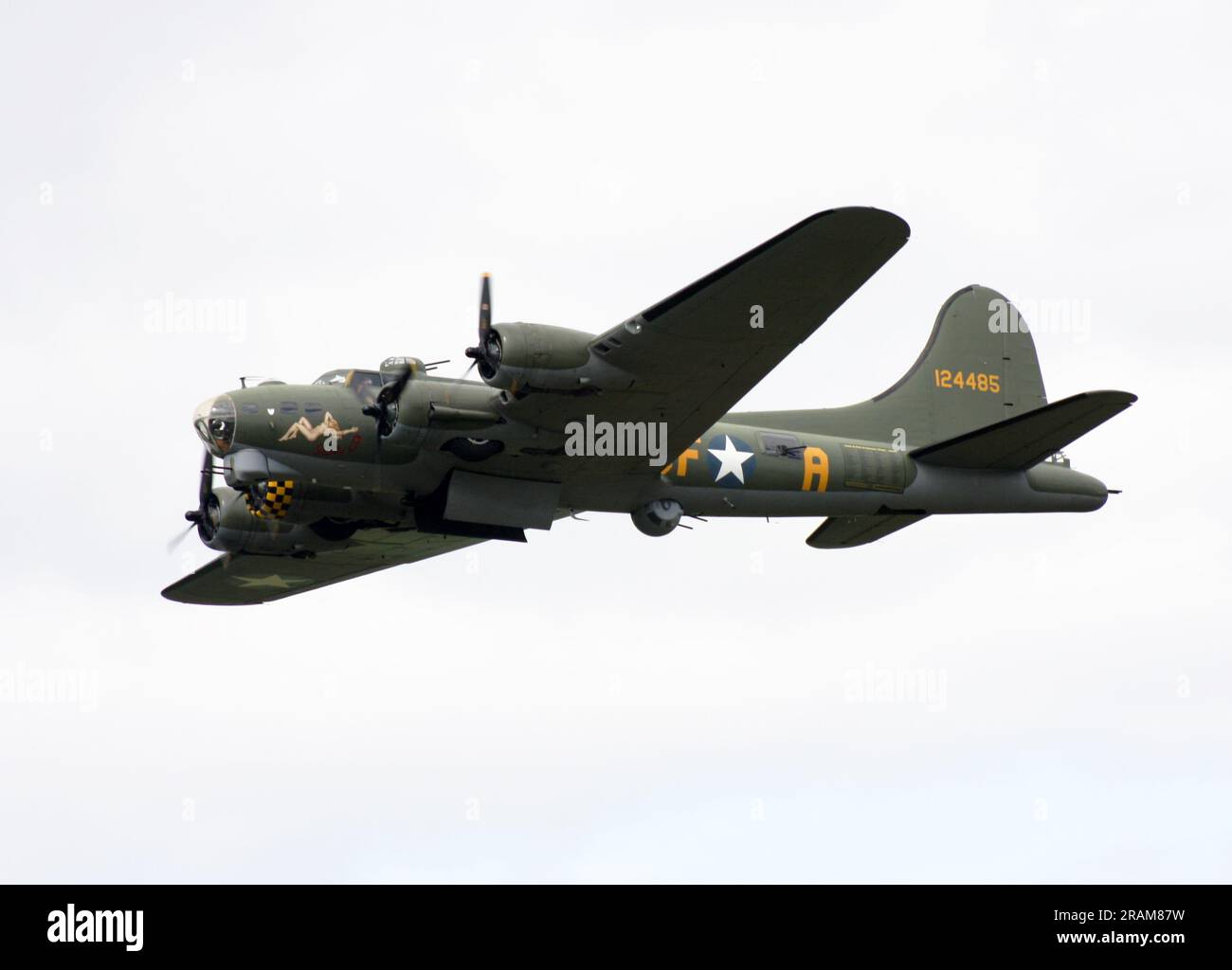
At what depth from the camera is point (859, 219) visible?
65.0ft

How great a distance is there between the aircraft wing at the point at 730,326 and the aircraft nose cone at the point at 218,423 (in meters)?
3.71

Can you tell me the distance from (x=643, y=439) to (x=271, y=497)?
17.4 ft

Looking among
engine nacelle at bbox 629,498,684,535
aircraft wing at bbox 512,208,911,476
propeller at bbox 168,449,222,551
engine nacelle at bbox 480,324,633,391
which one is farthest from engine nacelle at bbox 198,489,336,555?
engine nacelle at bbox 480,324,633,391

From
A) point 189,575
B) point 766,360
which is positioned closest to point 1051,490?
point 766,360

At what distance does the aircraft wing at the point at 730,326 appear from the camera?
790 inches

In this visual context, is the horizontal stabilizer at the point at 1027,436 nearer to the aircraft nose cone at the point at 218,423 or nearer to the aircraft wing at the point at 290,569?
the aircraft wing at the point at 290,569

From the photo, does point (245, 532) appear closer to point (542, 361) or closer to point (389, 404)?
point (389, 404)

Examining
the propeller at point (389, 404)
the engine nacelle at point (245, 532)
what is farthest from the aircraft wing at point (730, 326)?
the engine nacelle at point (245, 532)

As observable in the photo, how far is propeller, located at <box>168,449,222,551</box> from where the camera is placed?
85.2 ft

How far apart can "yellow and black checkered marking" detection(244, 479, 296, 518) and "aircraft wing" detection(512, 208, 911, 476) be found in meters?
3.61

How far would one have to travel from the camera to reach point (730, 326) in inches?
832

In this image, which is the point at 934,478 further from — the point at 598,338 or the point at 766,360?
the point at 598,338

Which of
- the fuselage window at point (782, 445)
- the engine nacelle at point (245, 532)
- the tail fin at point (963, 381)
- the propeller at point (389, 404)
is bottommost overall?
the engine nacelle at point (245, 532)

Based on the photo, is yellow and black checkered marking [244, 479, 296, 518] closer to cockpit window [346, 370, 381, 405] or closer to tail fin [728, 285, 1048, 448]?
cockpit window [346, 370, 381, 405]
